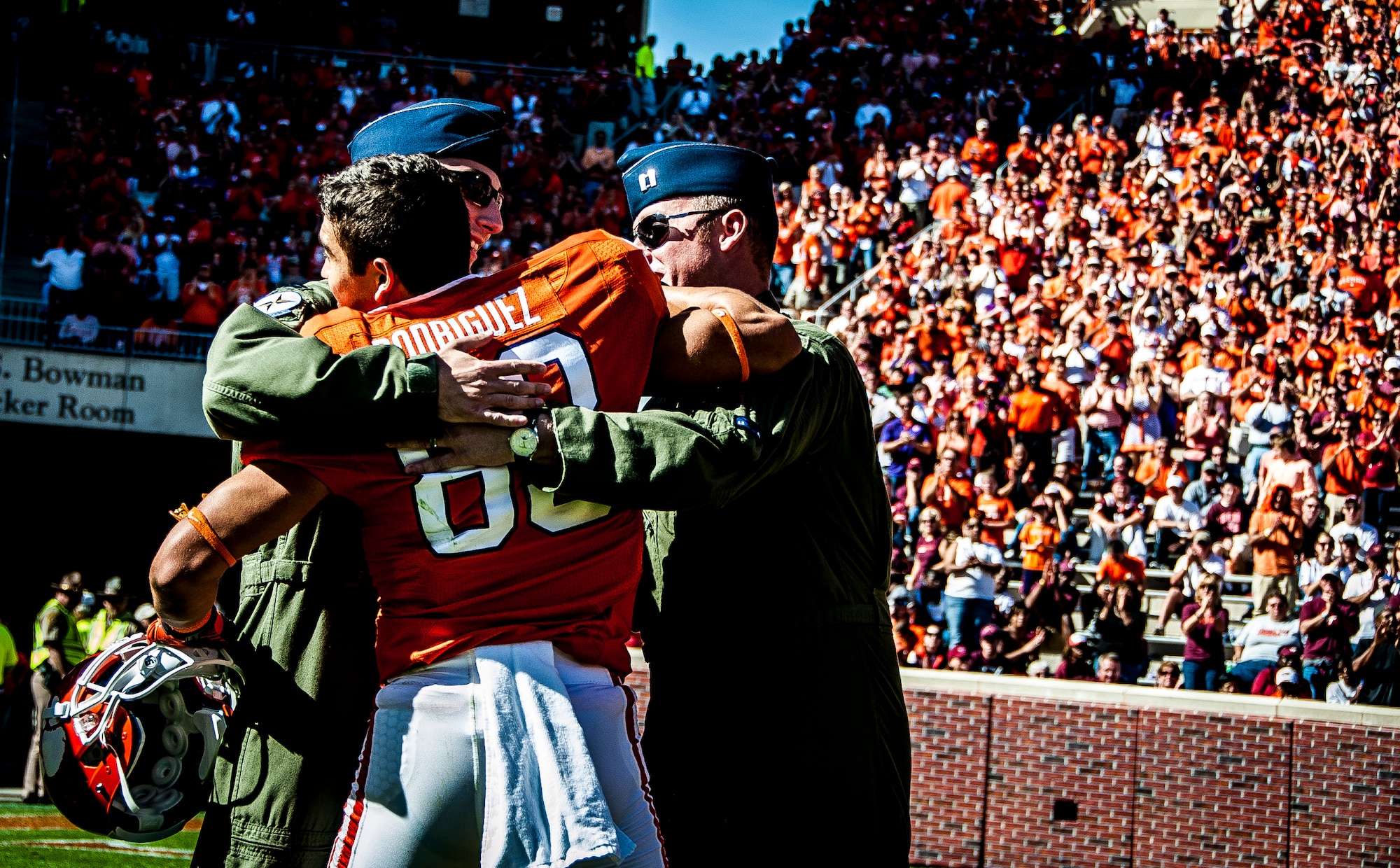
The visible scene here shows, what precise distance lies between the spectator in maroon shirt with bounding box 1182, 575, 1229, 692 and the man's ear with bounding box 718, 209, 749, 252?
27.3 ft

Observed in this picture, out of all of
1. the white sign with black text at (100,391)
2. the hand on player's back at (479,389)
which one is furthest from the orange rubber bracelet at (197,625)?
the white sign with black text at (100,391)

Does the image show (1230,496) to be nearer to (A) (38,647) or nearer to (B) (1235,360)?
(B) (1235,360)

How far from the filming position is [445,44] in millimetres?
25016

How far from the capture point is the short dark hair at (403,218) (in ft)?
7.19

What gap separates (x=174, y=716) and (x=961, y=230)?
13.9 m

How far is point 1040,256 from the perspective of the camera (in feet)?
48.5

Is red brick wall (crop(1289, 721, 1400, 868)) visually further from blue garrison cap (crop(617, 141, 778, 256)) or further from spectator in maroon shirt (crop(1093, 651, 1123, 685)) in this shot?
blue garrison cap (crop(617, 141, 778, 256))

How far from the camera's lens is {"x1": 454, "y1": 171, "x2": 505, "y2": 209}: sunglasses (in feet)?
8.79

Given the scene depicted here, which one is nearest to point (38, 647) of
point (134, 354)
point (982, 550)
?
point (134, 354)

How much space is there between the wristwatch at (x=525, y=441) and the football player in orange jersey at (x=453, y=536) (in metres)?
0.06

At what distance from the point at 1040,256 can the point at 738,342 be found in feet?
42.9

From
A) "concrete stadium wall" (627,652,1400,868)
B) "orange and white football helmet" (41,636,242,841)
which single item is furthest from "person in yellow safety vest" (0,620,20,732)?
"orange and white football helmet" (41,636,242,841)

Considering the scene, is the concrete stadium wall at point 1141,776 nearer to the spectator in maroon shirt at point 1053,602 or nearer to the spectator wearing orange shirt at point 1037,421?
the spectator in maroon shirt at point 1053,602

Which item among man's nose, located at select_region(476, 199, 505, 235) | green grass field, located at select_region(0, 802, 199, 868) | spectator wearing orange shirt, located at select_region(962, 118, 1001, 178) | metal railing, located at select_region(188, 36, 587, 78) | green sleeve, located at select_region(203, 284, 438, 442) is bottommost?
green grass field, located at select_region(0, 802, 199, 868)
